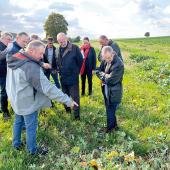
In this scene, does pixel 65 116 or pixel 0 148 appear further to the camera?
pixel 65 116

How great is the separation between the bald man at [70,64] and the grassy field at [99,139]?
0.75m

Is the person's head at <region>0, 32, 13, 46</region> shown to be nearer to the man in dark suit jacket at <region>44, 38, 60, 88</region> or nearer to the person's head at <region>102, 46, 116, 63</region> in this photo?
the man in dark suit jacket at <region>44, 38, 60, 88</region>

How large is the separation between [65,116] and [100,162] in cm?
391

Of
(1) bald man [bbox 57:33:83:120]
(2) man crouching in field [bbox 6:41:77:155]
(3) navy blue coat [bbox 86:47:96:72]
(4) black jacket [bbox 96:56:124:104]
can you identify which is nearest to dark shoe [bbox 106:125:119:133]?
(4) black jacket [bbox 96:56:124:104]

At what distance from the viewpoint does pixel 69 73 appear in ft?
31.8

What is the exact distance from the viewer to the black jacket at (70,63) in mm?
9562

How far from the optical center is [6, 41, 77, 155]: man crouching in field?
22.0 ft

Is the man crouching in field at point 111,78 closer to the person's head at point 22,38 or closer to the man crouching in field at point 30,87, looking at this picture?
the man crouching in field at point 30,87

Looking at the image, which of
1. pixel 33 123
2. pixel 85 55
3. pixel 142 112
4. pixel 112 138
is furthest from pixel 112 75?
pixel 85 55

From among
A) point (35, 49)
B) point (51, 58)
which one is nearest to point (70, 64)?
point (51, 58)

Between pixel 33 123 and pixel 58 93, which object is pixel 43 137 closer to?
pixel 33 123

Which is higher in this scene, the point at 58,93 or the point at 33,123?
the point at 58,93

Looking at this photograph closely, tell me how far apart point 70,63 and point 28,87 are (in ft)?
9.47

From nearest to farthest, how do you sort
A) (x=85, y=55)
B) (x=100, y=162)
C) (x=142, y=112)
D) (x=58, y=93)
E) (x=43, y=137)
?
1. (x=100, y=162)
2. (x=58, y=93)
3. (x=43, y=137)
4. (x=142, y=112)
5. (x=85, y=55)
